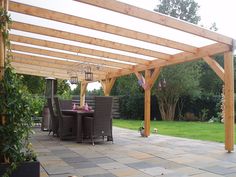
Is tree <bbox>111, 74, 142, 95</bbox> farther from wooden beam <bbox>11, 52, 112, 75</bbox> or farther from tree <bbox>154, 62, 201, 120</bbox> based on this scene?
wooden beam <bbox>11, 52, 112, 75</bbox>

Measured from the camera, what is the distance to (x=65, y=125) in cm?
787

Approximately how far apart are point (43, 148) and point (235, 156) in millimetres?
3899

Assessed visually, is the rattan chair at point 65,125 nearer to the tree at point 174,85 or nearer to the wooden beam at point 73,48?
the wooden beam at point 73,48

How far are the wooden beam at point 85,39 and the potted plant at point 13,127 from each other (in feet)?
10.2

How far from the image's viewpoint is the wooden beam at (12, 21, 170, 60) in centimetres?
645

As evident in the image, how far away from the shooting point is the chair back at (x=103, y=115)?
691 cm

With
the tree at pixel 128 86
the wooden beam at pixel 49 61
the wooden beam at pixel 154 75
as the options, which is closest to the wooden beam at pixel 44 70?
the wooden beam at pixel 49 61

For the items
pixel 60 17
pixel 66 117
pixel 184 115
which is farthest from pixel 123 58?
pixel 184 115

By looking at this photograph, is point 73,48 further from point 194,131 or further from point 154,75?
point 194,131

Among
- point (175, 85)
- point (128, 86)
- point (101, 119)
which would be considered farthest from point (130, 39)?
point (128, 86)

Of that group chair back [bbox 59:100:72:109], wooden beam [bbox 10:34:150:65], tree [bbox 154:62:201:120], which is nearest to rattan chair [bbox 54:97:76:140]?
wooden beam [bbox 10:34:150:65]

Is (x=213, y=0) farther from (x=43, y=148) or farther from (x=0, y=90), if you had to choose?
(x=0, y=90)

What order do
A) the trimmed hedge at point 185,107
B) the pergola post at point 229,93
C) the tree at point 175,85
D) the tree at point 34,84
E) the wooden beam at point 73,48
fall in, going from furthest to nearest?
the tree at point 34,84
the trimmed hedge at point 185,107
the tree at point 175,85
the wooden beam at point 73,48
the pergola post at point 229,93

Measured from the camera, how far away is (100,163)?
192 inches
